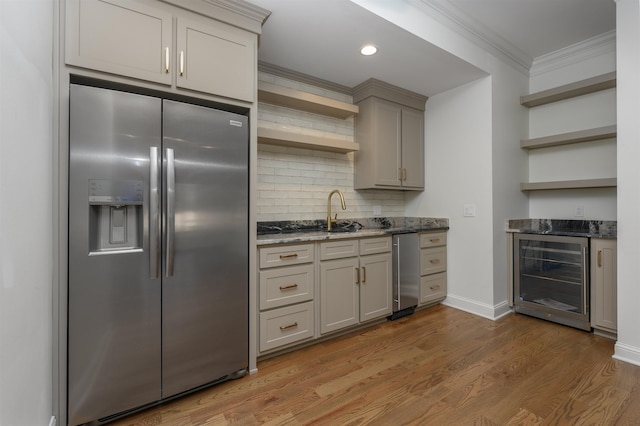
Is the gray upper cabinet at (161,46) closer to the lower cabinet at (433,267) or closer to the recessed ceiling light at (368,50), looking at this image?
the recessed ceiling light at (368,50)

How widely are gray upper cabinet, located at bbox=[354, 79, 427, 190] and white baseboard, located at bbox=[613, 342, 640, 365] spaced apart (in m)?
2.16

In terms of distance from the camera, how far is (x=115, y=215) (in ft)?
5.20

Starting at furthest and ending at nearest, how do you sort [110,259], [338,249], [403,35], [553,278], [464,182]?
[464,182] → [553,278] → [338,249] → [403,35] → [110,259]

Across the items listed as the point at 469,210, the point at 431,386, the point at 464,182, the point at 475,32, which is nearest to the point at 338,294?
the point at 431,386

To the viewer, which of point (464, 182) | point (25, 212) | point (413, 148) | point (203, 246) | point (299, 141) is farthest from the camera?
point (413, 148)

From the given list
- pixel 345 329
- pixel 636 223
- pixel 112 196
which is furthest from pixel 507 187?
pixel 112 196

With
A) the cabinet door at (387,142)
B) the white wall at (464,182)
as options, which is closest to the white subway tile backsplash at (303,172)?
the cabinet door at (387,142)

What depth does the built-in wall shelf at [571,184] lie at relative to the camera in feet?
9.02

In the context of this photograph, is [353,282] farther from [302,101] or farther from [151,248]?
[302,101]

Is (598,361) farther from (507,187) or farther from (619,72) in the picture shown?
(619,72)

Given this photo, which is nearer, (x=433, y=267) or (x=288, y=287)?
(x=288, y=287)

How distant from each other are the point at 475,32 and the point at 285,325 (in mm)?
3104

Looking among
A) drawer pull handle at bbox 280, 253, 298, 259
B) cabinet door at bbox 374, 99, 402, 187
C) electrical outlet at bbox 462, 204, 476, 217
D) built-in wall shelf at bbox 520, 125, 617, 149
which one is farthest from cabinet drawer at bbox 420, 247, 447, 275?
drawer pull handle at bbox 280, 253, 298, 259

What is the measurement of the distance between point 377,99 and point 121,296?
2895mm
